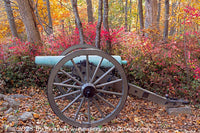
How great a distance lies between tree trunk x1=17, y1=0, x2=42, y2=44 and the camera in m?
5.70

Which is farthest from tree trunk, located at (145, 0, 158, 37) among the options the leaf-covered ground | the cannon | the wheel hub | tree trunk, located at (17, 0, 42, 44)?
the wheel hub

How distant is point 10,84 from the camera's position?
453 cm

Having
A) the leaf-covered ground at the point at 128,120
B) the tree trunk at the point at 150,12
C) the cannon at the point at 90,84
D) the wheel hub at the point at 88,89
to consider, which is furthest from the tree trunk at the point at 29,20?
the tree trunk at the point at 150,12

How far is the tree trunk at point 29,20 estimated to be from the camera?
5.70 m

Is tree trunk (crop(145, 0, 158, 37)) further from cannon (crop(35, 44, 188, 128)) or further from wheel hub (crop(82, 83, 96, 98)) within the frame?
wheel hub (crop(82, 83, 96, 98))

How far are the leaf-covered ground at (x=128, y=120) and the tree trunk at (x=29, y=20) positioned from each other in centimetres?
228

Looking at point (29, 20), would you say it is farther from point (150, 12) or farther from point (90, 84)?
point (150, 12)

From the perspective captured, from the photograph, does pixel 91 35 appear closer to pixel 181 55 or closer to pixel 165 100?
pixel 181 55

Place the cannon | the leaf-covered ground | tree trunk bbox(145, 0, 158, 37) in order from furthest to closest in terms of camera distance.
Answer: tree trunk bbox(145, 0, 158, 37), the leaf-covered ground, the cannon

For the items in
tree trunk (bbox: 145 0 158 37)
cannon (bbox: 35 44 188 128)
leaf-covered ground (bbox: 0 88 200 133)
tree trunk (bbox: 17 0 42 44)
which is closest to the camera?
cannon (bbox: 35 44 188 128)

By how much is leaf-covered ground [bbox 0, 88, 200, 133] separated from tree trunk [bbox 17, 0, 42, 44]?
228 centimetres

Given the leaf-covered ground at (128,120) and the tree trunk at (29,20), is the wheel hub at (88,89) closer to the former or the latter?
the leaf-covered ground at (128,120)

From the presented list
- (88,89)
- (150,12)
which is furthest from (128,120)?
(150,12)

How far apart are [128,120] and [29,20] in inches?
189
